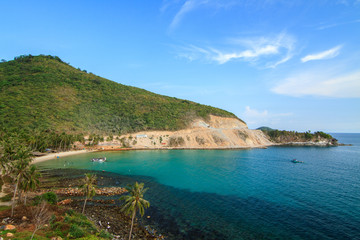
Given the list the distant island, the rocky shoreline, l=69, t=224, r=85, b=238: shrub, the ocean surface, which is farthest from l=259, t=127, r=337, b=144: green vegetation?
l=69, t=224, r=85, b=238: shrub

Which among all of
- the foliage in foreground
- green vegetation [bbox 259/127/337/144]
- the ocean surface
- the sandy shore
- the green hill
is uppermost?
the green hill

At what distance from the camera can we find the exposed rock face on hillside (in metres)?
130

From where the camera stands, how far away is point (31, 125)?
99688 millimetres

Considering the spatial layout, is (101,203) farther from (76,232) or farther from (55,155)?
(55,155)

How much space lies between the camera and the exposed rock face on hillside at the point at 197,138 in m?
130

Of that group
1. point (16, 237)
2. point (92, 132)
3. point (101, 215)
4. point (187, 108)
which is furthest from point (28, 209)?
point (187, 108)

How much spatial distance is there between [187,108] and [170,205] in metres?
141

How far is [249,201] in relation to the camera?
41031mm

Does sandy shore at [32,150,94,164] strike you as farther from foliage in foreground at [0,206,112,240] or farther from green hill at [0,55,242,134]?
foliage in foreground at [0,206,112,240]

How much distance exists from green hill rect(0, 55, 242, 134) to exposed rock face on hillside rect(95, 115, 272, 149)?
7833 mm

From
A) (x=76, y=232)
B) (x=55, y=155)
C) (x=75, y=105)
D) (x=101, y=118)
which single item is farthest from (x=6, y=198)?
(x=75, y=105)

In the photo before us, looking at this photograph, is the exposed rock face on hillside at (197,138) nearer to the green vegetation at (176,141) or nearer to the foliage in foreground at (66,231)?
the green vegetation at (176,141)

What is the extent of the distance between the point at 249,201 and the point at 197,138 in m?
98.8

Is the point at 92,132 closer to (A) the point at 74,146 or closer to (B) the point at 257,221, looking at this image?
(A) the point at 74,146
